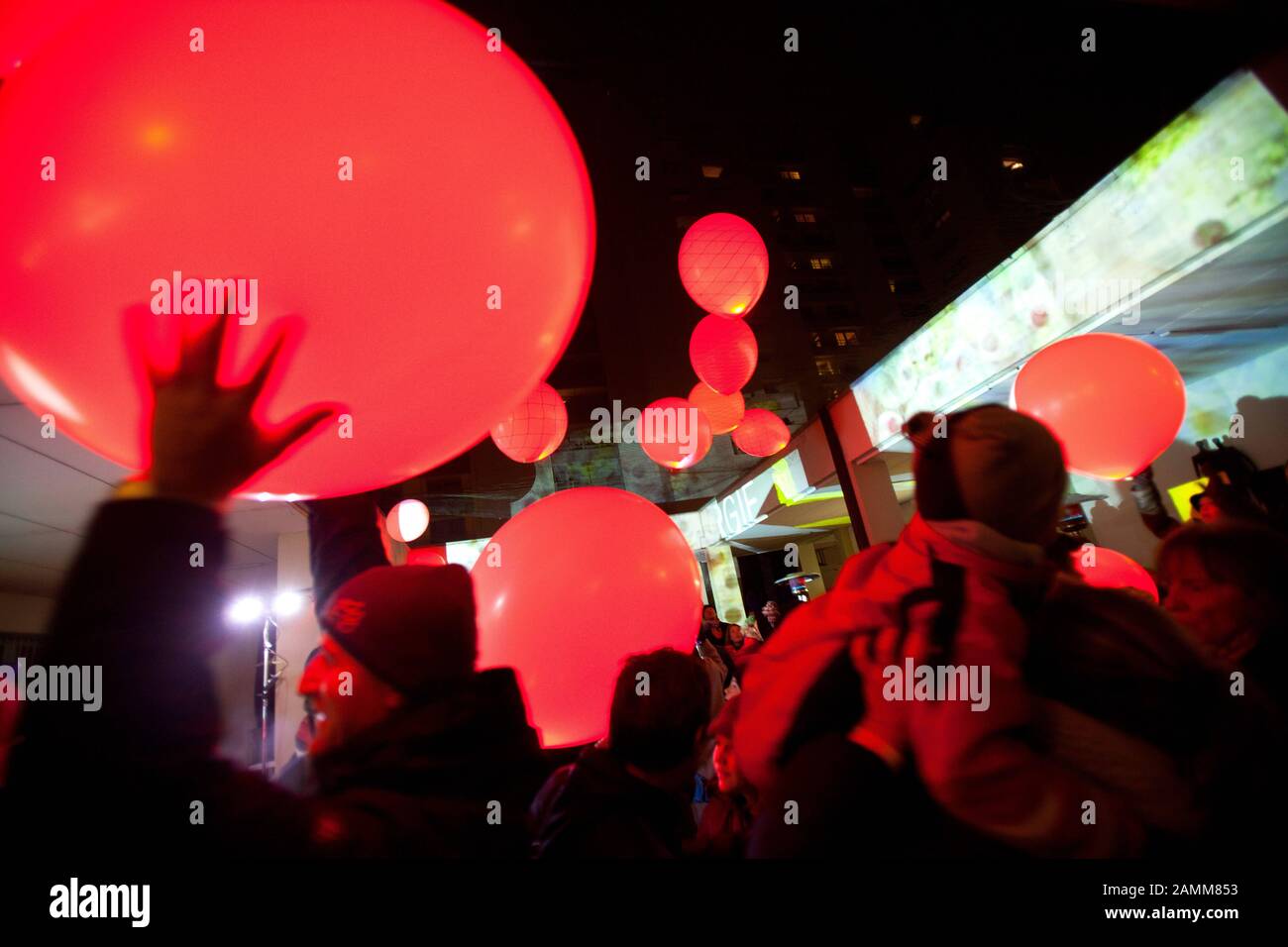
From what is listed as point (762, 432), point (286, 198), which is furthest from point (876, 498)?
point (286, 198)

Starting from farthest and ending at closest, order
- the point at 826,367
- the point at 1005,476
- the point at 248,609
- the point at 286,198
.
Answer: the point at 826,367 → the point at 248,609 → the point at 286,198 → the point at 1005,476

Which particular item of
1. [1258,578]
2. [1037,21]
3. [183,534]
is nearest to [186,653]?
[183,534]

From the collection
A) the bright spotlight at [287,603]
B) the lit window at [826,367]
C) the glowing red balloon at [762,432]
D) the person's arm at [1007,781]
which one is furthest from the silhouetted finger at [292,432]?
the lit window at [826,367]

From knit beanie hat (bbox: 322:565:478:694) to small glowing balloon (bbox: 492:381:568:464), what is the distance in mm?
2835

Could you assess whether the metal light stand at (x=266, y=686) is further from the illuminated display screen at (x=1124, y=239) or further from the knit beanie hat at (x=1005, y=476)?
the illuminated display screen at (x=1124, y=239)

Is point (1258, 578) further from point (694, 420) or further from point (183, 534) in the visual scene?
point (694, 420)

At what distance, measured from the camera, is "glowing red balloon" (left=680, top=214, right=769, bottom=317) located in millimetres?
3205

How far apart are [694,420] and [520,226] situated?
358cm

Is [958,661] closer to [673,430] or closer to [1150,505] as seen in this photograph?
[1150,505]

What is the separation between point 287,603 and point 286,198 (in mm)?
5831

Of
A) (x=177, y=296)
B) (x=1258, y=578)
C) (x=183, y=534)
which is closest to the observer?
(x=183, y=534)

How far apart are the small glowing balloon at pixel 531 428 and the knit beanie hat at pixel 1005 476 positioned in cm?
316

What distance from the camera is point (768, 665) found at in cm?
82

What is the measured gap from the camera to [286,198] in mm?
873
